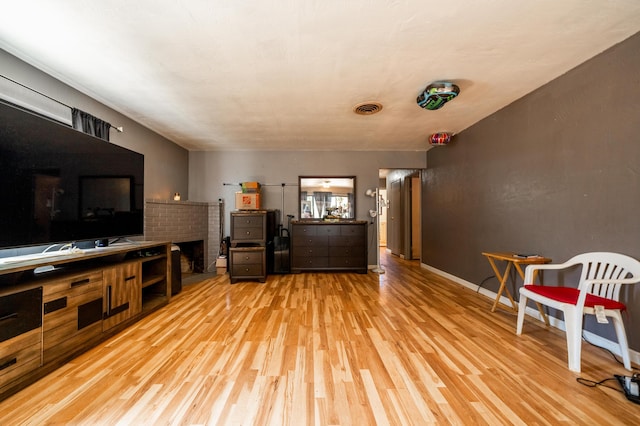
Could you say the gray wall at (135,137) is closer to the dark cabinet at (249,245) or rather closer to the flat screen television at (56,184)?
the flat screen television at (56,184)

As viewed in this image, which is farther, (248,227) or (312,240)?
(312,240)

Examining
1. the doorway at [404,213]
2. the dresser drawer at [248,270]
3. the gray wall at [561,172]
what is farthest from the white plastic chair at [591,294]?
the doorway at [404,213]

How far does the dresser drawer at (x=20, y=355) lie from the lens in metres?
1.33

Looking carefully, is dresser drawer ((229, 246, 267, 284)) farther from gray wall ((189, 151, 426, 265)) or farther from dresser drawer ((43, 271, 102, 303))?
dresser drawer ((43, 271, 102, 303))

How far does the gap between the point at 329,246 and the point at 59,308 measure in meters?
3.39

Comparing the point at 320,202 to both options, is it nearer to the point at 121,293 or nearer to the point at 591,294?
the point at 121,293

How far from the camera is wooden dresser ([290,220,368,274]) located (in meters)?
4.39

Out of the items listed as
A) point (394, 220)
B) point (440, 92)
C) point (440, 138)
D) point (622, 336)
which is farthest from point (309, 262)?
point (622, 336)

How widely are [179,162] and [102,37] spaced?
287cm

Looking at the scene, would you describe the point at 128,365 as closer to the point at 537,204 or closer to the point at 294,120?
the point at 294,120

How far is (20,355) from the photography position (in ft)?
4.61

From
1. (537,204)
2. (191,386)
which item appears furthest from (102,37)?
(537,204)

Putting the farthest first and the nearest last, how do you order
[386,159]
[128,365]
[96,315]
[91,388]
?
[386,159] → [96,315] → [128,365] → [91,388]

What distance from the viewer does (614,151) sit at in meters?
1.84
